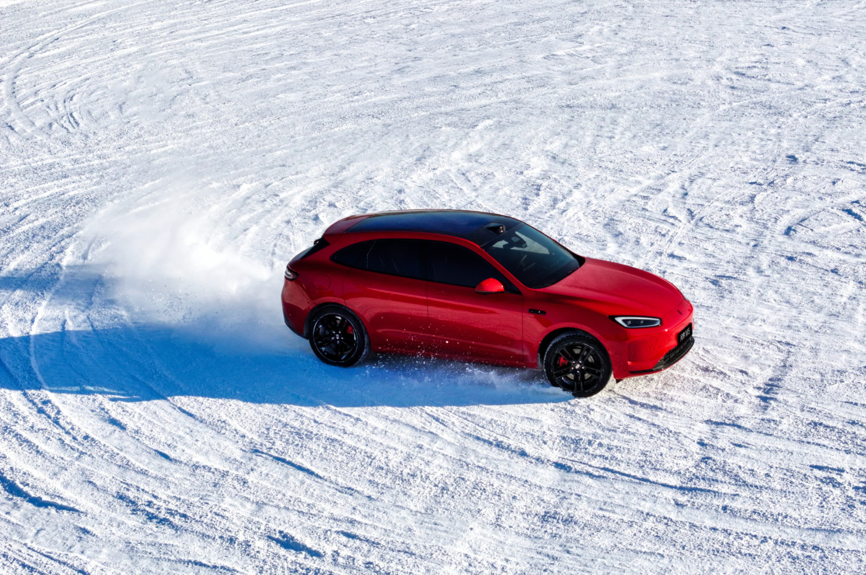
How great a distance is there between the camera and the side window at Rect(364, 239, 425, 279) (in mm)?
8570

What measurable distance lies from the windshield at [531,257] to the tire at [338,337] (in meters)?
1.58

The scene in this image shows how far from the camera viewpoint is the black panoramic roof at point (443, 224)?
8.64 metres

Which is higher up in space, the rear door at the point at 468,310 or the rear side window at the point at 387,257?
the rear side window at the point at 387,257

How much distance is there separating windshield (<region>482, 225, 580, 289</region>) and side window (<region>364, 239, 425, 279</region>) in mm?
691

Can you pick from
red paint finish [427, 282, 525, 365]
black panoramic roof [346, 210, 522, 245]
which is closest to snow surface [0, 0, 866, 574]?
red paint finish [427, 282, 525, 365]

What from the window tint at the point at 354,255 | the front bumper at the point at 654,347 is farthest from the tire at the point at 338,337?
the front bumper at the point at 654,347

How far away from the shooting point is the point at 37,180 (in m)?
15.5

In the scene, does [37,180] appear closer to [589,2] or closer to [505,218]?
[505,218]

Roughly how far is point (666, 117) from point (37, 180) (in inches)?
485

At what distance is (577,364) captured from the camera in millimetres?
8062

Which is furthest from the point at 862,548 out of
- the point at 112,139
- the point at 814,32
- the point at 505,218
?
the point at 814,32

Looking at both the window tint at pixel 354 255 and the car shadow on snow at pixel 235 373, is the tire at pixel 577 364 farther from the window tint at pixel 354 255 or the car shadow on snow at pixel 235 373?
the window tint at pixel 354 255

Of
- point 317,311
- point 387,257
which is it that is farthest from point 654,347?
point 317,311

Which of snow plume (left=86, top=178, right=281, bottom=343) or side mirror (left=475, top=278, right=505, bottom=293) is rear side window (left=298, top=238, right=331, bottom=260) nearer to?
snow plume (left=86, top=178, right=281, bottom=343)
